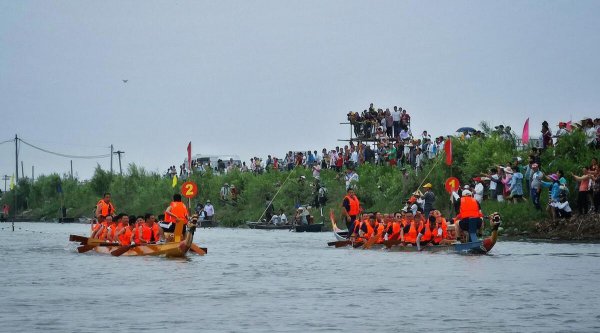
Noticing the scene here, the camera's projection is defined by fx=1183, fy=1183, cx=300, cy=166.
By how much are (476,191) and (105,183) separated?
66.8 m

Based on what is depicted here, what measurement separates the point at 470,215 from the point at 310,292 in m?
8.83

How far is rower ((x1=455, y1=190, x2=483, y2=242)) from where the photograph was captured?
1355 inches

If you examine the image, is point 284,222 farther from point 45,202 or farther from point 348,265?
point 45,202

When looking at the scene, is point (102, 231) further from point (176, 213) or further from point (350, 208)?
point (350, 208)

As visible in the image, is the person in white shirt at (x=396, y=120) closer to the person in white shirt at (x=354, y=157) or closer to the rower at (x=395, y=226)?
the person in white shirt at (x=354, y=157)

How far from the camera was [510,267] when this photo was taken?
32250mm

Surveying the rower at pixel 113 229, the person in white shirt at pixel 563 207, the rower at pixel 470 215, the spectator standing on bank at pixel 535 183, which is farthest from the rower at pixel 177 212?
the person in white shirt at pixel 563 207

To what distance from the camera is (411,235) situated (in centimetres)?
3888

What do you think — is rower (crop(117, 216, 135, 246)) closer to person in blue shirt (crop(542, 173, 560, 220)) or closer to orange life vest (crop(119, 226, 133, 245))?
orange life vest (crop(119, 226, 133, 245))

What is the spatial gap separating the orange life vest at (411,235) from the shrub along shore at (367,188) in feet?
22.1

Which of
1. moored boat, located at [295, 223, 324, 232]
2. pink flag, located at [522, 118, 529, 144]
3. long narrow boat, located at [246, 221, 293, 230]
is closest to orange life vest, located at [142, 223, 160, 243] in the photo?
pink flag, located at [522, 118, 529, 144]

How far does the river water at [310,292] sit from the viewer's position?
21.8 m

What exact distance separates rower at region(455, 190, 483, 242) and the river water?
921 millimetres

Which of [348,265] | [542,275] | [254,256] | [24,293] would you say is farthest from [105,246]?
[542,275]
